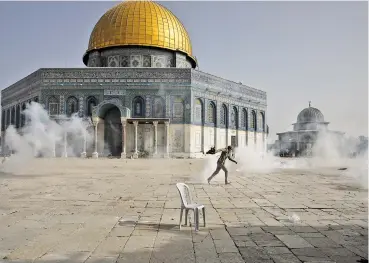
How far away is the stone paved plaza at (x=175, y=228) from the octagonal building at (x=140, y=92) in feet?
68.2

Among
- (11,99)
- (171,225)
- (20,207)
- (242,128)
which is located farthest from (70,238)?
(11,99)

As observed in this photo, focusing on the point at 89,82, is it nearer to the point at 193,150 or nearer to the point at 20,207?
the point at 193,150

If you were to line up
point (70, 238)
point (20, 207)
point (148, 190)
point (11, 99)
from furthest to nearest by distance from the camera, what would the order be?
point (11, 99) → point (148, 190) → point (20, 207) → point (70, 238)

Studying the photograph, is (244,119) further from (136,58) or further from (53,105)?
(53,105)

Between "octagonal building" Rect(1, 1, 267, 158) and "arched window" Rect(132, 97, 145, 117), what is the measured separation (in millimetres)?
91

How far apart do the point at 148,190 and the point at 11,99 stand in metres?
34.1

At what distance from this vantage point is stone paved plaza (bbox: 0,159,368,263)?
4.25 meters

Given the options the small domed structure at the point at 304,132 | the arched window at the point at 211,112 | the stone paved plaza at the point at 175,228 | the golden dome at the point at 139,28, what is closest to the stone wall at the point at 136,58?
the golden dome at the point at 139,28

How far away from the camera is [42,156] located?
1175 inches

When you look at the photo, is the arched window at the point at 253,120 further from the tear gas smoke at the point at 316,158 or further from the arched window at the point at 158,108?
the arched window at the point at 158,108

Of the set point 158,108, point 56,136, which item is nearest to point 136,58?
point 158,108

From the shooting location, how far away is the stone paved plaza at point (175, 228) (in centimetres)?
425

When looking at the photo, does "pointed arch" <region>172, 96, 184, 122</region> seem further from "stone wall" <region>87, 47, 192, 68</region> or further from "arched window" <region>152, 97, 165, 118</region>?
"stone wall" <region>87, 47, 192, 68</region>

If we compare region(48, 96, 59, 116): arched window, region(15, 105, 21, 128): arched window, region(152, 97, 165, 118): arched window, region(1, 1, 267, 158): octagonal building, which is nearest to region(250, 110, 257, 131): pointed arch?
region(1, 1, 267, 158): octagonal building
